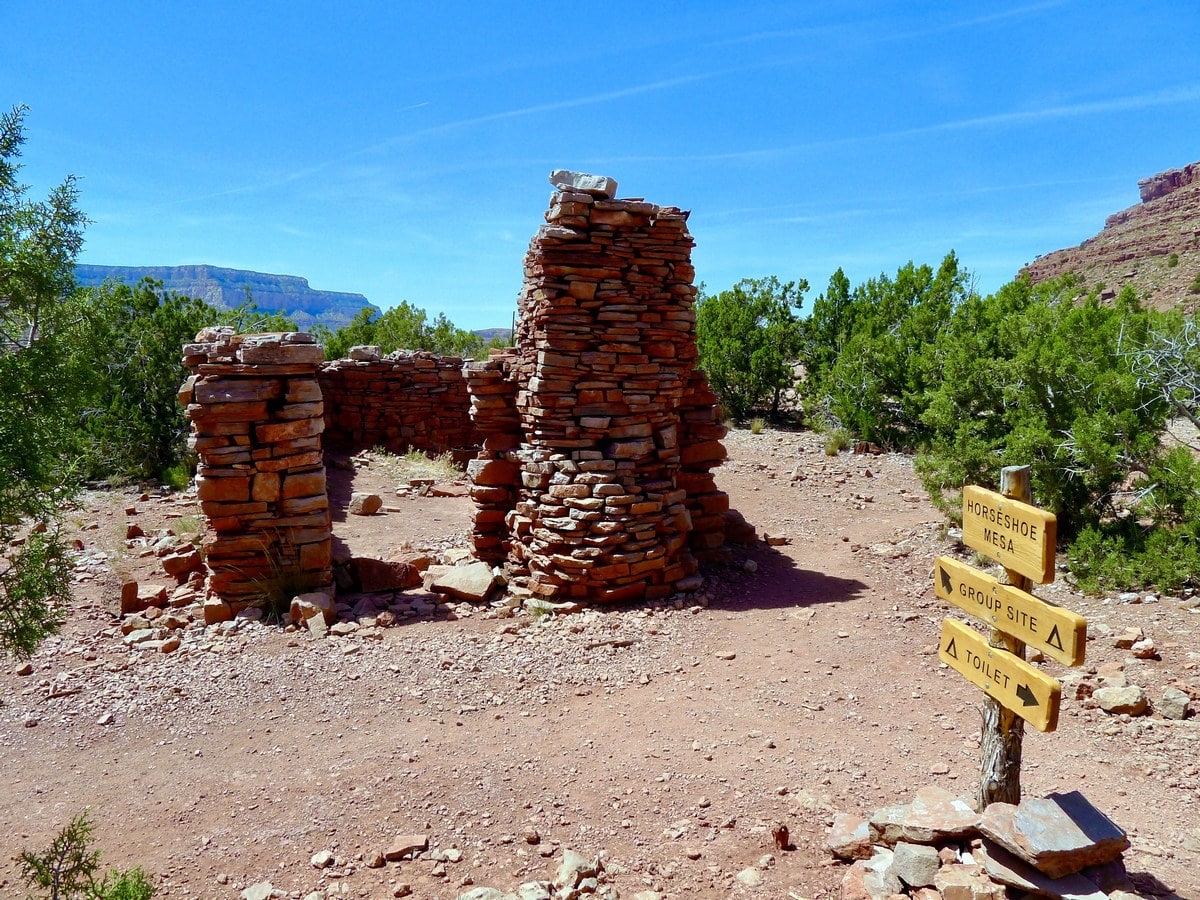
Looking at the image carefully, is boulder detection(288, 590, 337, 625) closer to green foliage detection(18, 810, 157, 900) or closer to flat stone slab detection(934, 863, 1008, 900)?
green foliage detection(18, 810, 157, 900)

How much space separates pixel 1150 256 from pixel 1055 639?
49.3m

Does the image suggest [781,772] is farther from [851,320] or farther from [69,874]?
[851,320]

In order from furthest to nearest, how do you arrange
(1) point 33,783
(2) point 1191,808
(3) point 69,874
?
(1) point 33,783 < (2) point 1191,808 < (3) point 69,874

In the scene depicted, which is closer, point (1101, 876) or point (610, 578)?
point (1101, 876)

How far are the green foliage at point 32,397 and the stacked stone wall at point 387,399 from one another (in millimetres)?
11642

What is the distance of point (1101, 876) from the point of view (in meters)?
3.22

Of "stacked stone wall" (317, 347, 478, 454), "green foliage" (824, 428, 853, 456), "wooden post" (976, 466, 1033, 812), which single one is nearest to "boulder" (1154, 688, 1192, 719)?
"wooden post" (976, 466, 1033, 812)

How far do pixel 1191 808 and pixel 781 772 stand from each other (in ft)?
6.94

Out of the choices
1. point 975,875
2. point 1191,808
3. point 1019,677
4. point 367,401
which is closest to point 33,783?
point 975,875

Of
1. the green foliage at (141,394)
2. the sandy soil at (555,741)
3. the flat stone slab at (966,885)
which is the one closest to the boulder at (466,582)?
the sandy soil at (555,741)

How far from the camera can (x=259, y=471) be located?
7.39 metres

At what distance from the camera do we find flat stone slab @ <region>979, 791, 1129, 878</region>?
3.13m

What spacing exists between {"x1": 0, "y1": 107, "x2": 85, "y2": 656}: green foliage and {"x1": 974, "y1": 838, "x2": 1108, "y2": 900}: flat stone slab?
4931 mm

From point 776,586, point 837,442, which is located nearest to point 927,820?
point 776,586
